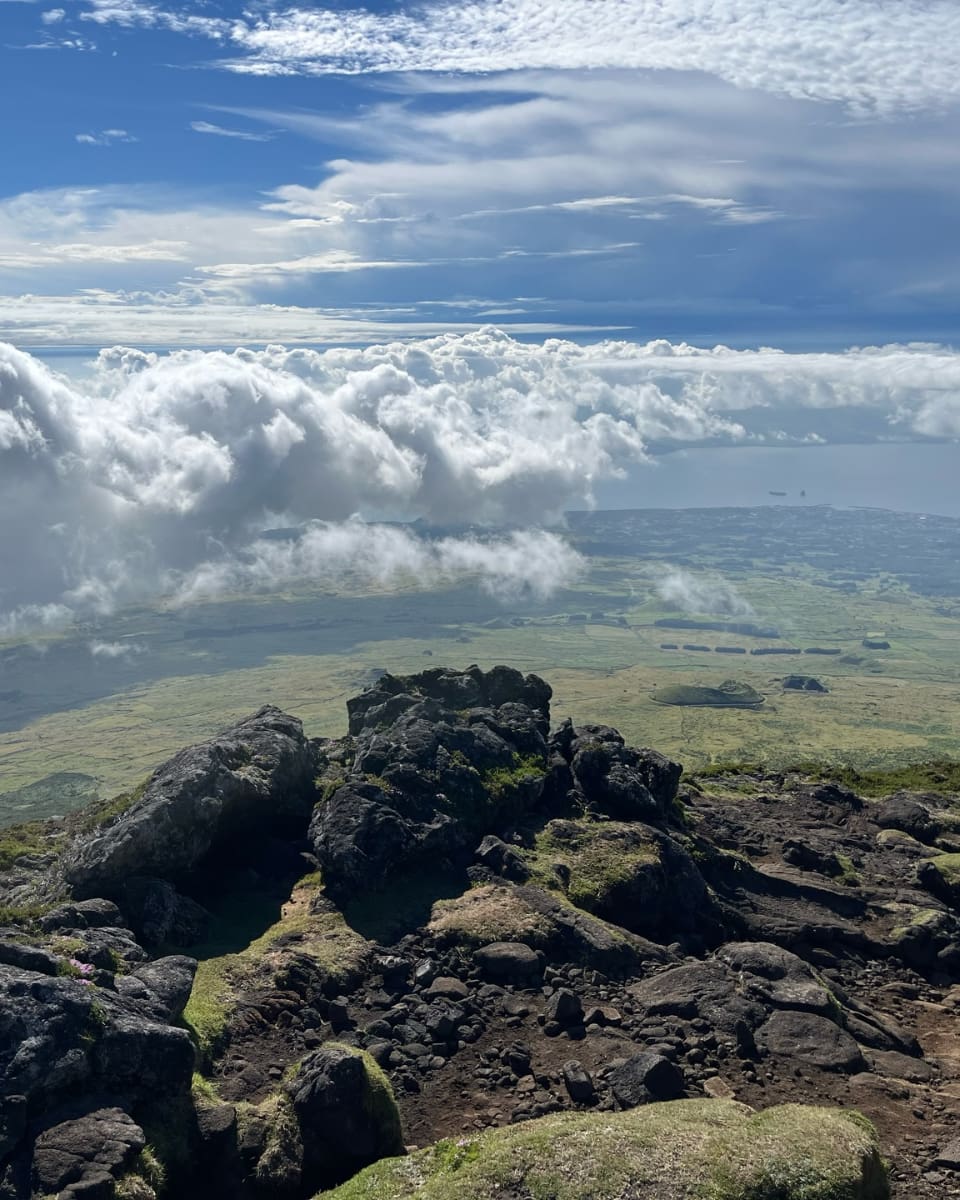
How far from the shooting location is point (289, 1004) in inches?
1359

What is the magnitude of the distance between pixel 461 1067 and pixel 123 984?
11153 mm

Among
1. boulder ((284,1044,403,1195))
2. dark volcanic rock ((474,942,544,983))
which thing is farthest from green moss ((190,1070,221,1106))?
dark volcanic rock ((474,942,544,983))

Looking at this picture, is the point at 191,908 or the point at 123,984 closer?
the point at 123,984

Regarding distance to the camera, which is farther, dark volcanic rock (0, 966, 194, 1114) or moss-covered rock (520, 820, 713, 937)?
moss-covered rock (520, 820, 713, 937)

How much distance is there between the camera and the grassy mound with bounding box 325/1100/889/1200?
22.0 meters

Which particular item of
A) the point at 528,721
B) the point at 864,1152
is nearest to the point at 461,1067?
the point at 864,1152

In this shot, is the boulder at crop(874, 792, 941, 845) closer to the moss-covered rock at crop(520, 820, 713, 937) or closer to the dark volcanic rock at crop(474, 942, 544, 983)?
the moss-covered rock at crop(520, 820, 713, 937)

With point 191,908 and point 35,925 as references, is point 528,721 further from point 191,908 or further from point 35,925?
point 35,925

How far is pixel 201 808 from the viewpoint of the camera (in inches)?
1720

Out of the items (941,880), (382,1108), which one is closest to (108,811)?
(382,1108)

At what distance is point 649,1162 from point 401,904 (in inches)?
830

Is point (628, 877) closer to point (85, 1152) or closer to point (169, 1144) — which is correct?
point (169, 1144)

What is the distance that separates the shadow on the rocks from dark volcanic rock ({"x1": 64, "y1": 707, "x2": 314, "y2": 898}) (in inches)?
303

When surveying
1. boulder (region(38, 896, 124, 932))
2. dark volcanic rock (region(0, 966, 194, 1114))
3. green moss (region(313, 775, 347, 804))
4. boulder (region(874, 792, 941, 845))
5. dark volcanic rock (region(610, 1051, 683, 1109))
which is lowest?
boulder (region(874, 792, 941, 845))
